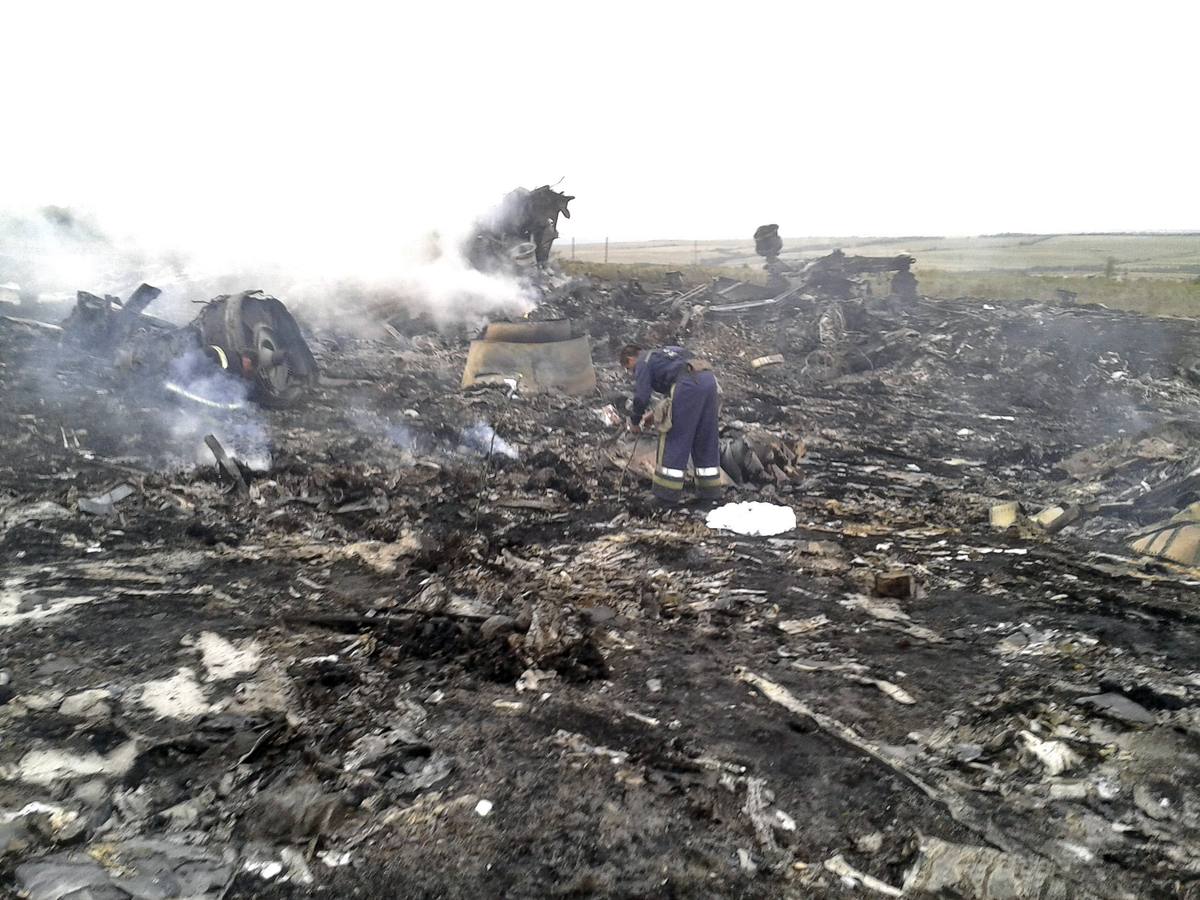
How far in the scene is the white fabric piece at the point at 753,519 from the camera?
5.43 m

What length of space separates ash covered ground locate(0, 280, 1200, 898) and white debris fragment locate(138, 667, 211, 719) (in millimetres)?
18

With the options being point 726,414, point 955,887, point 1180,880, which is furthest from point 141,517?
Result: point 726,414

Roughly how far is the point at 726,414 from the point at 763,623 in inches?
232

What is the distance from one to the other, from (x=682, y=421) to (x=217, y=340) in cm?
528

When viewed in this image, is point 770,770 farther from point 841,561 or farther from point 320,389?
point 320,389

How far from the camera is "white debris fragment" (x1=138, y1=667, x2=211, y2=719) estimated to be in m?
3.02

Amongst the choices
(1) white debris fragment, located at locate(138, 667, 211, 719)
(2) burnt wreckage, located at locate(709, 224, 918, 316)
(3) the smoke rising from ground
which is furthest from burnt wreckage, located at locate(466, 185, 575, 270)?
(1) white debris fragment, located at locate(138, 667, 211, 719)

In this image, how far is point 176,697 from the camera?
3.12 meters

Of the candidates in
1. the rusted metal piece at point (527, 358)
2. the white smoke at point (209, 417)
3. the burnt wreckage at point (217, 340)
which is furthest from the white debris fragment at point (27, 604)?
the rusted metal piece at point (527, 358)

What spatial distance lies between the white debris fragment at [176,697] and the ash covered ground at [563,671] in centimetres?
2

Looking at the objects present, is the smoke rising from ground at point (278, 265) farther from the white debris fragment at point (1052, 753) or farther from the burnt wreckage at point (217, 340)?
the white debris fragment at point (1052, 753)

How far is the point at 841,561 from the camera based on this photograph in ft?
16.1

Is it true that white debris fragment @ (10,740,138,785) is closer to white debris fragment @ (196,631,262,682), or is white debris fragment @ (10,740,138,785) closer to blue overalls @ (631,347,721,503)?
white debris fragment @ (196,631,262,682)

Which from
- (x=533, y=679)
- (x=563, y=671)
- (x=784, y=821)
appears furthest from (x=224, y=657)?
(x=784, y=821)
